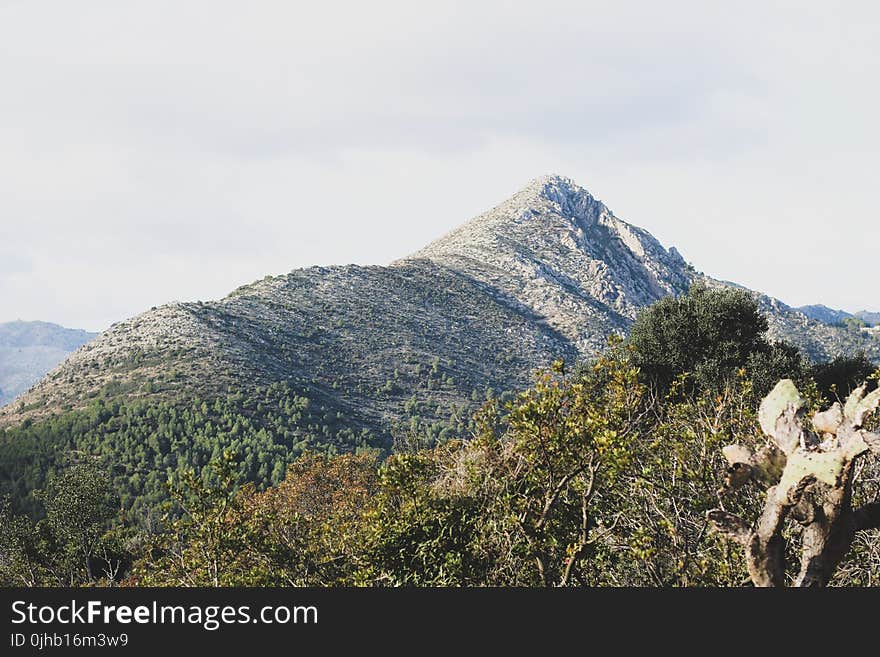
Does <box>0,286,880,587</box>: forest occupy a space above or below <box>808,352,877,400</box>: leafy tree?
below

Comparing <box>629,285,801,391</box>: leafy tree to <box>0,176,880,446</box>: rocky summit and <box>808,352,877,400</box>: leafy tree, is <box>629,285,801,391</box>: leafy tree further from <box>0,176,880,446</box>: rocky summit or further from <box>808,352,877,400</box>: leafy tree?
<box>0,176,880,446</box>: rocky summit

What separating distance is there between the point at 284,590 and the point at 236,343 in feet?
397

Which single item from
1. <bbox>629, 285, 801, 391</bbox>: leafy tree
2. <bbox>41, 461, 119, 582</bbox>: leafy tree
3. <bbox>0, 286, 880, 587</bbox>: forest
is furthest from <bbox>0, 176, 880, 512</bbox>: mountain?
<bbox>0, 286, 880, 587</bbox>: forest

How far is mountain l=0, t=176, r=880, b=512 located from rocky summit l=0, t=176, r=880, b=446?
38 cm

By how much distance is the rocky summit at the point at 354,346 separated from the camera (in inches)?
4274

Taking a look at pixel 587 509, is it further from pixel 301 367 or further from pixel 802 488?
Answer: pixel 301 367

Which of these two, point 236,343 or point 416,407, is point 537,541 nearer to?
point 416,407

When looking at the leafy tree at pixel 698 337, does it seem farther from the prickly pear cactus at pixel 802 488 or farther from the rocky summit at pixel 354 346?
the rocky summit at pixel 354 346

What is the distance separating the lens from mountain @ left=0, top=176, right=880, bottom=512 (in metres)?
90.6

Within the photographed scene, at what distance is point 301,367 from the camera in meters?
123

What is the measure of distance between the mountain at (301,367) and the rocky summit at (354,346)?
0.38 metres

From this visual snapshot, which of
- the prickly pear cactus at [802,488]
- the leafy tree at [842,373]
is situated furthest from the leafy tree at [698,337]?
the prickly pear cactus at [802,488]

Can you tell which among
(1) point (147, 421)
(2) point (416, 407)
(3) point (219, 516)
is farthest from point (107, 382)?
(3) point (219, 516)

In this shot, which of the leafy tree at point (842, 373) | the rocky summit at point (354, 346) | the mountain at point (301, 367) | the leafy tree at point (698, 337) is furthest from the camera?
the rocky summit at point (354, 346)
